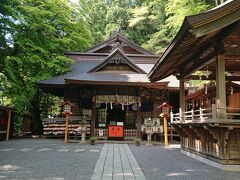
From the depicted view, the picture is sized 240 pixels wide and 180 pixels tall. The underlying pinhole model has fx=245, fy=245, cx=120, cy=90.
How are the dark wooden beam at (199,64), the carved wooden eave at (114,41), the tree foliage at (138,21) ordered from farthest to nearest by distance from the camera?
1. the tree foliage at (138,21)
2. the carved wooden eave at (114,41)
3. the dark wooden beam at (199,64)

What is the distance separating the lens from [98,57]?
2272 centimetres

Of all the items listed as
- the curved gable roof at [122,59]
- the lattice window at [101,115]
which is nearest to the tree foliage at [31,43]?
the curved gable roof at [122,59]

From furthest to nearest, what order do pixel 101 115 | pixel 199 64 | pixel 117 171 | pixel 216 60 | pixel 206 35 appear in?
1. pixel 101 115
2. pixel 199 64
3. pixel 216 60
4. pixel 206 35
5. pixel 117 171

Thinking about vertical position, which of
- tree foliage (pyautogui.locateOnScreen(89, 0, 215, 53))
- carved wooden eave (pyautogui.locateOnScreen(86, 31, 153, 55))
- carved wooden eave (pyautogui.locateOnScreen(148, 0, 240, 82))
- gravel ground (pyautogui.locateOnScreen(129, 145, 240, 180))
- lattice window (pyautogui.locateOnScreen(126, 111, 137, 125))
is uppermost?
tree foliage (pyautogui.locateOnScreen(89, 0, 215, 53))

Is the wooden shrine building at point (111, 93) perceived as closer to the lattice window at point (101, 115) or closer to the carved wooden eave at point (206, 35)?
the lattice window at point (101, 115)

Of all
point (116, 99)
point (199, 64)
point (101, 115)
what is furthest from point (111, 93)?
point (199, 64)

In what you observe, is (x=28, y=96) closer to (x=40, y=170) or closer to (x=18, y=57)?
(x=18, y=57)

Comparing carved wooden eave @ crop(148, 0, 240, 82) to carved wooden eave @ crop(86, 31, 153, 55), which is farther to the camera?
carved wooden eave @ crop(86, 31, 153, 55)

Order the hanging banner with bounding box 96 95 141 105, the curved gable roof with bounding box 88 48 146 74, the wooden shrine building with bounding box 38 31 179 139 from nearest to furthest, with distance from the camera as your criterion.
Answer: the wooden shrine building with bounding box 38 31 179 139 → the hanging banner with bounding box 96 95 141 105 → the curved gable roof with bounding box 88 48 146 74

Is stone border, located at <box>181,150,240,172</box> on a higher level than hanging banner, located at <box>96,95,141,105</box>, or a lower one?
lower

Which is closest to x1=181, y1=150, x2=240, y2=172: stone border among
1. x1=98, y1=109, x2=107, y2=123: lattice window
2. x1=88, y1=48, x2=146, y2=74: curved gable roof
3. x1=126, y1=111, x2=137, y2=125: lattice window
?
x1=126, y1=111, x2=137, y2=125: lattice window

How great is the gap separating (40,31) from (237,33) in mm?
16450

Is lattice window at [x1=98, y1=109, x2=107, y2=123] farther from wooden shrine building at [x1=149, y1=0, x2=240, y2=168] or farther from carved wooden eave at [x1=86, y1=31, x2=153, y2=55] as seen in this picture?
wooden shrine building at [x1=149, y1=0, x2=240, y2=168]

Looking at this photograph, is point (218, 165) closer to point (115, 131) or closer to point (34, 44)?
point (115, 131)
